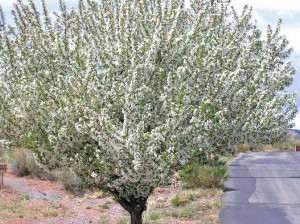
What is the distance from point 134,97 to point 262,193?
50.9ft

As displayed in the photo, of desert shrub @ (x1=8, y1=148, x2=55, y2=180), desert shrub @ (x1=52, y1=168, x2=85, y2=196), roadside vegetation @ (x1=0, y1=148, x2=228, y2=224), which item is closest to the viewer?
roadside vegetation @ (x1=0, y1=148, x2=228, y2=224)

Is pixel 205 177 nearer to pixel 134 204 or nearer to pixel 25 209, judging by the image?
pixel 25 209

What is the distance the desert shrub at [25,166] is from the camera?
29516mm

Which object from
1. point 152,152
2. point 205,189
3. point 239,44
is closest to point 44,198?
point 205,189

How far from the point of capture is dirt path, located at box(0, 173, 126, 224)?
1884 centimetres

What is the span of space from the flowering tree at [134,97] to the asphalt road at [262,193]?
776cm

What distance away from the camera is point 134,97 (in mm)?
9188

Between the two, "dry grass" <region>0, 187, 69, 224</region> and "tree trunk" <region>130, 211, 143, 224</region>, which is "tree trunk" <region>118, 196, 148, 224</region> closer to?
"tree trunk" <region>130, 211, 143, 224</region>

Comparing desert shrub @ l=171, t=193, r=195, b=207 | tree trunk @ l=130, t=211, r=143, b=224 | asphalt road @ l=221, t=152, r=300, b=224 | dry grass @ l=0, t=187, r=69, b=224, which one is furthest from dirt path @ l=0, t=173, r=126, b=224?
tree trunk @ l=130, t=211, r=143, b=224

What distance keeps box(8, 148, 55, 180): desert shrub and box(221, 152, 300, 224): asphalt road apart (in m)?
10.3

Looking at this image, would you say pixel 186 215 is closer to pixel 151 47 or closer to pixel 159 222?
pixel 159 222

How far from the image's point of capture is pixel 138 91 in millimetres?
9453

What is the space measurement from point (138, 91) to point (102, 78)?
97 cm

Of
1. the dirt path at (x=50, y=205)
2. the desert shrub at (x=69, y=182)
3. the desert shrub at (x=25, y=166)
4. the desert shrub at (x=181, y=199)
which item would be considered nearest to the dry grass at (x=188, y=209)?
the desert shrub at (x=181, y=199)
